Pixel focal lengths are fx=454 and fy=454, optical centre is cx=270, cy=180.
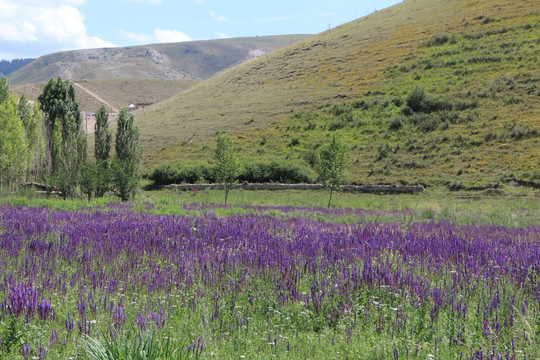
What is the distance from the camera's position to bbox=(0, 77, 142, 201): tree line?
2572 centimetres

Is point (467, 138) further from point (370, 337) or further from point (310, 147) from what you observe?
point (370, 337)

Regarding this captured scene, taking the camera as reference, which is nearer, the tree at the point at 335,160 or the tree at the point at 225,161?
the tree at the point at 335,160

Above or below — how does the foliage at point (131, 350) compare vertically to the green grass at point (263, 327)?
above

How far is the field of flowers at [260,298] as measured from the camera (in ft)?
13.0

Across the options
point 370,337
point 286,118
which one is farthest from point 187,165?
point 370,337

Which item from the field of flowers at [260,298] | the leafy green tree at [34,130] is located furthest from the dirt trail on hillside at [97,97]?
the field of flowers at [260,298]

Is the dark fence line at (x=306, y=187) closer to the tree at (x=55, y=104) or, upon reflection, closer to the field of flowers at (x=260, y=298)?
the tree at (x=55, y=104)

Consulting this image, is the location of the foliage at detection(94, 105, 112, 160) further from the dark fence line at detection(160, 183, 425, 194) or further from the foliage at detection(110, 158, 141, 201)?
the dark fence line at detection(160, 183, 425, 194)

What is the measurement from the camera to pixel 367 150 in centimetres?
5212

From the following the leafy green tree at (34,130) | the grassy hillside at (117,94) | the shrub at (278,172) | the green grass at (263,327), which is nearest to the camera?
the green grass at (263,327)

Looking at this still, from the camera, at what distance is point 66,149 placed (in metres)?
26.9

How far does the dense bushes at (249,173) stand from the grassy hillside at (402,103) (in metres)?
4.77

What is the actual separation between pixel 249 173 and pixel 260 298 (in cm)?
4532

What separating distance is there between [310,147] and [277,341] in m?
52.6
